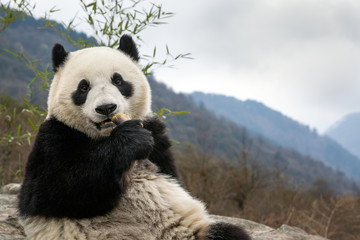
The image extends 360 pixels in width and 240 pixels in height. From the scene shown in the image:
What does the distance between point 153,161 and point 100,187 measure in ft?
2.46

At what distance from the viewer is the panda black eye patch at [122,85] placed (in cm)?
284

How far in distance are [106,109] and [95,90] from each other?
24 centimetres

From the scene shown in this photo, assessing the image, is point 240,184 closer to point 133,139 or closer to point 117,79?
point 117,79

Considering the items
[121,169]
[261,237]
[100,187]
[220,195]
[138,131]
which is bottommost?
[220,195]

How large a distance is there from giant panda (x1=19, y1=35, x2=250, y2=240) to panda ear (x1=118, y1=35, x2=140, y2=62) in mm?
248

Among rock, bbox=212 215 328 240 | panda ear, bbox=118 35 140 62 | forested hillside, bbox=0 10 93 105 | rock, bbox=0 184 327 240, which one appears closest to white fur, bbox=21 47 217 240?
panda ear, bbox=118 35 140 62

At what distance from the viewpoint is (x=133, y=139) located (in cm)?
238

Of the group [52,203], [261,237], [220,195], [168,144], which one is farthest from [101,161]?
[220,195]

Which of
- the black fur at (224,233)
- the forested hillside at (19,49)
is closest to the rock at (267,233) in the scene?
the black fur at (224,233)

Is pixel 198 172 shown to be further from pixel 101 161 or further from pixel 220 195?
pixel 101 161

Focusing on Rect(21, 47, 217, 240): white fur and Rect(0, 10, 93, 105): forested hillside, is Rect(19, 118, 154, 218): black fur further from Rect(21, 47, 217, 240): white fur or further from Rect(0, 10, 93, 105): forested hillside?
Rect(0, 10, 93, 105): forested hillside

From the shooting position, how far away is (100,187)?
2.35 m

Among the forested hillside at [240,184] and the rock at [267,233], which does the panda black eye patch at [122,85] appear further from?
the rock at [267,233]

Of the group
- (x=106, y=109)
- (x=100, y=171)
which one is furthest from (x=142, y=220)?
(x=106, y=109)
